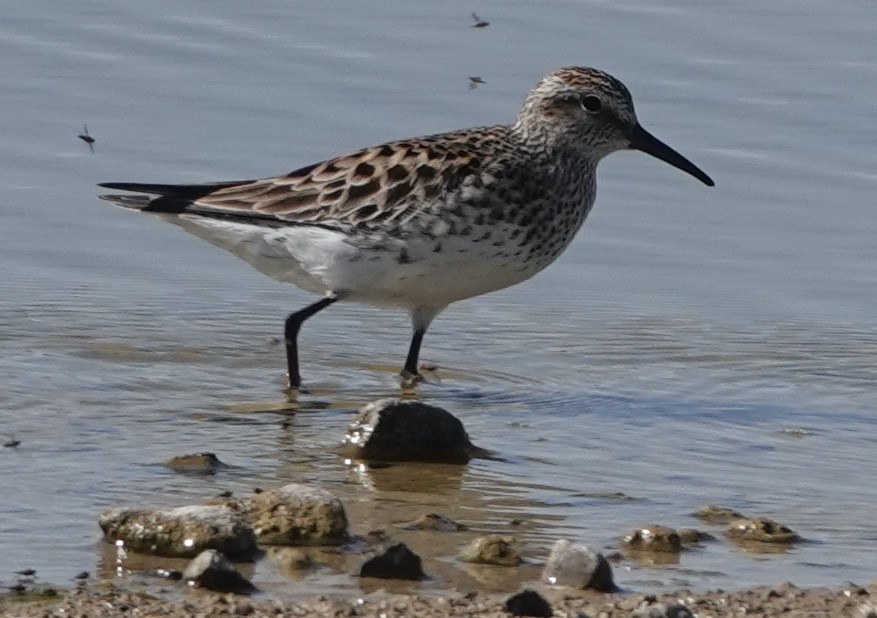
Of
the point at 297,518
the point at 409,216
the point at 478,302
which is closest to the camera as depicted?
the point at 297,518

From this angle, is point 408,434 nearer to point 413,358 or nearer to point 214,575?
point 413,358

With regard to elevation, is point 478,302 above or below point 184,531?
above

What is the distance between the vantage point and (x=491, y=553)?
7.48m

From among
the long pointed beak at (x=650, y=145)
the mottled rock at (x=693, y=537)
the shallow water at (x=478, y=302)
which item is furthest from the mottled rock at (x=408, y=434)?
the long pointed beak at (x=650, y=145)

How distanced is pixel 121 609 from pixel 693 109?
31.4 feet

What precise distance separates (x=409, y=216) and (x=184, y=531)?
3.68m

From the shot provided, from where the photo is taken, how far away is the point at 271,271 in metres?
11.2

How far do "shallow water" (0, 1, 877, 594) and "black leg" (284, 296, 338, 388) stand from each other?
0.15 meters

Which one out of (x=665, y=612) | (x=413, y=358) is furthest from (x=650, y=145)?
(x=665, y=612)

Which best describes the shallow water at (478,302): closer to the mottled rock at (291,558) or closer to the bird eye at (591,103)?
the mottled rock at (291,558)

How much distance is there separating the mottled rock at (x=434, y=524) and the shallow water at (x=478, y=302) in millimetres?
111

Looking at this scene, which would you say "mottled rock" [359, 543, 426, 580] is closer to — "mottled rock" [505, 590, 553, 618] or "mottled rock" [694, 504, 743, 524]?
"mottled rock" [505, 590, 553, 618]

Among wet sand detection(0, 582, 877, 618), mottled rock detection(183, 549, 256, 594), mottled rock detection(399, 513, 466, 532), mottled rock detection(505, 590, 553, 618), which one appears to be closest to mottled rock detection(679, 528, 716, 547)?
wet sand detection(0, 582, 877, 618)

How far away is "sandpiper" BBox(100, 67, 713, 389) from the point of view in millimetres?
10711
